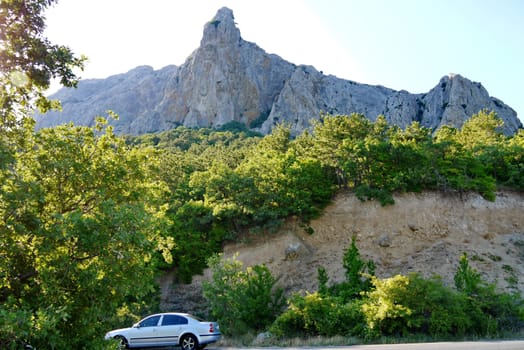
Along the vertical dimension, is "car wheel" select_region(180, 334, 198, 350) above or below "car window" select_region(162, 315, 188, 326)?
below

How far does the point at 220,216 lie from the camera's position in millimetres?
28828

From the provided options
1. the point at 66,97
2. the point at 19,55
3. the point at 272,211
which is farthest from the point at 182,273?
the point at 66,97

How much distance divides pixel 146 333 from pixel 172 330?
0.99 meters

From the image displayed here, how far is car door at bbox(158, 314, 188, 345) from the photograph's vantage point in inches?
583

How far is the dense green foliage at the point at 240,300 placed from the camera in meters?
19.8

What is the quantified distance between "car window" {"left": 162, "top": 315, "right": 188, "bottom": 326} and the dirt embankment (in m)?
12.2

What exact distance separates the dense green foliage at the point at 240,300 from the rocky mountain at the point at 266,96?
7078 centimetres

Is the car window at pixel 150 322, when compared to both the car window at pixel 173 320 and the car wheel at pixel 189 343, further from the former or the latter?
the car wheel at pixel 189 343

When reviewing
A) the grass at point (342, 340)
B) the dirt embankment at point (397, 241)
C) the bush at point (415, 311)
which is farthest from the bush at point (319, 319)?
the dirt embankment at point (397, 241)

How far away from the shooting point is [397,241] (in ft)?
93.2

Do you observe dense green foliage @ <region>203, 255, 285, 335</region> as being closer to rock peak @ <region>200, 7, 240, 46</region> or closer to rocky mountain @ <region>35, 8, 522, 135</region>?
rocky mountain @ <region>35, 8, 522, 135</region>

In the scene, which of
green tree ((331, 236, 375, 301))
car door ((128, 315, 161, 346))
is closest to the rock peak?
green tree ((331, 236, 375, 301))

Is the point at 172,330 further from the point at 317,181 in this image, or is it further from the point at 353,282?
the point at 317,181

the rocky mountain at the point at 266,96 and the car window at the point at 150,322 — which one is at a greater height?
the rocky mountain at the point at 266,96
